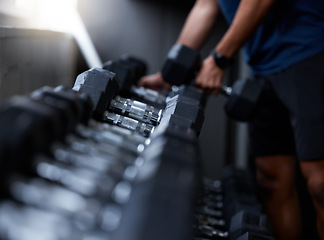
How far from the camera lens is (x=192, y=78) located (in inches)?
51.8

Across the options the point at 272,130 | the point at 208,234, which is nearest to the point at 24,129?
the point at 208,234

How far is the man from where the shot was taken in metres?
1.10

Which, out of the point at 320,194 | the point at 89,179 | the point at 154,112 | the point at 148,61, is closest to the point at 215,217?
the point at 320,194

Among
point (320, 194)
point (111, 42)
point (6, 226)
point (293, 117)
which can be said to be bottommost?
point (6, 226)

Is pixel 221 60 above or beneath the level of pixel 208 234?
above

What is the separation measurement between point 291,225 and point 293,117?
40 centimetres

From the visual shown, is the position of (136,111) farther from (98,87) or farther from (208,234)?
(208,234)

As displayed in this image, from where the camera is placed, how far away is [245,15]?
3.77 ft

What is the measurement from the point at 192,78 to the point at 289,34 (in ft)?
1.05

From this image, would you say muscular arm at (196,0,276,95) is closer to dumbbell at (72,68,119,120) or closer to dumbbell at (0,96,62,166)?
dumbbell at (72,68,119,120)

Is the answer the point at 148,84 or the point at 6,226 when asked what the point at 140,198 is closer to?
the point at 6,226

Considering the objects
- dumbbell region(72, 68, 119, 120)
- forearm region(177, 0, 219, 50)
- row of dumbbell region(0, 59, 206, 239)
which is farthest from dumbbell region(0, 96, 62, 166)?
forearm region(177, 0, 219, 50)

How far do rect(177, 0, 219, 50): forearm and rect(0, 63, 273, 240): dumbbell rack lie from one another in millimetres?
1172

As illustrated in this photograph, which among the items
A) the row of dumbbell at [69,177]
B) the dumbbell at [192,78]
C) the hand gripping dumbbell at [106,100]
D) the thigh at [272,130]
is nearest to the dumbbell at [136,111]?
the hand gripping dumbbell at [106,100]
